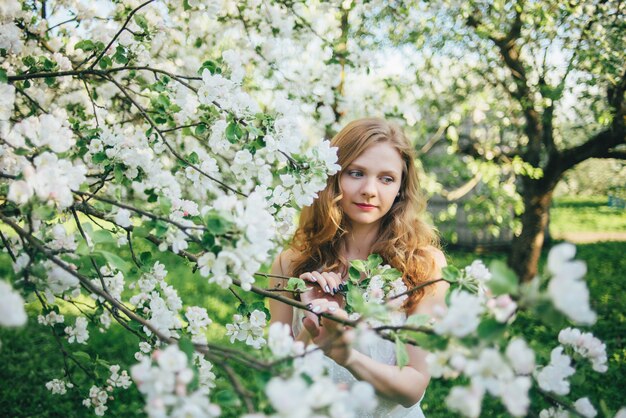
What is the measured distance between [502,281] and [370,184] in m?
1.21

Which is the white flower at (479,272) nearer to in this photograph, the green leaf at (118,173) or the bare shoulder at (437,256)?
the bare shoulder at (437,256)

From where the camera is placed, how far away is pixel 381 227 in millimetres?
2291

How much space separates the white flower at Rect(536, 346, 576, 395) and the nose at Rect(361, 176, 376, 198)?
3.47ft

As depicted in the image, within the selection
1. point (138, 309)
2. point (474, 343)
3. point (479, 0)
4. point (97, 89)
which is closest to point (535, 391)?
point (474, 343)

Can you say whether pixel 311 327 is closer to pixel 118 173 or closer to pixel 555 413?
pixel 555 413

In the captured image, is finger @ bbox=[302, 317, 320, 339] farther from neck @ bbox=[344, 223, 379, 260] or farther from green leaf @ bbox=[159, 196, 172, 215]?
neck @ bbox=[344, 223, 379, 260]

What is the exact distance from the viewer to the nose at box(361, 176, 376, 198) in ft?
6.66

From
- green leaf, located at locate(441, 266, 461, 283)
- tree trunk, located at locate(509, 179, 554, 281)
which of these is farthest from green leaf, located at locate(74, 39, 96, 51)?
tree trunk, located at locate(509, 179, 554, 281)

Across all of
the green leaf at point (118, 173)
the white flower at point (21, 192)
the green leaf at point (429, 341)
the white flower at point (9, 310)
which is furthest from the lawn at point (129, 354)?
the white flower at point (9, 310)

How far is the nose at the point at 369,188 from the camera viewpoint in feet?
Answer: 6.66

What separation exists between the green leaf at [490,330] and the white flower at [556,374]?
27cm

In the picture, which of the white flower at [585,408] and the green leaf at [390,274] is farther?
the green leaf at [390,274]

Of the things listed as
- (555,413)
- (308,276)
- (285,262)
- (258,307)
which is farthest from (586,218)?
(555,413)

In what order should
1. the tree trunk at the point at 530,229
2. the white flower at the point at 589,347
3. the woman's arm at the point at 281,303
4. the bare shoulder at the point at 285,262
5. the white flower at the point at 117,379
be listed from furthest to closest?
1. the tree trunk at the point at 530,229
2. the bare shoulder at the point at 285,262
3. the woman's arm at the point at 281,303
4. the white flower at the point at 117,379
5. the white flower at the point at 589,347
